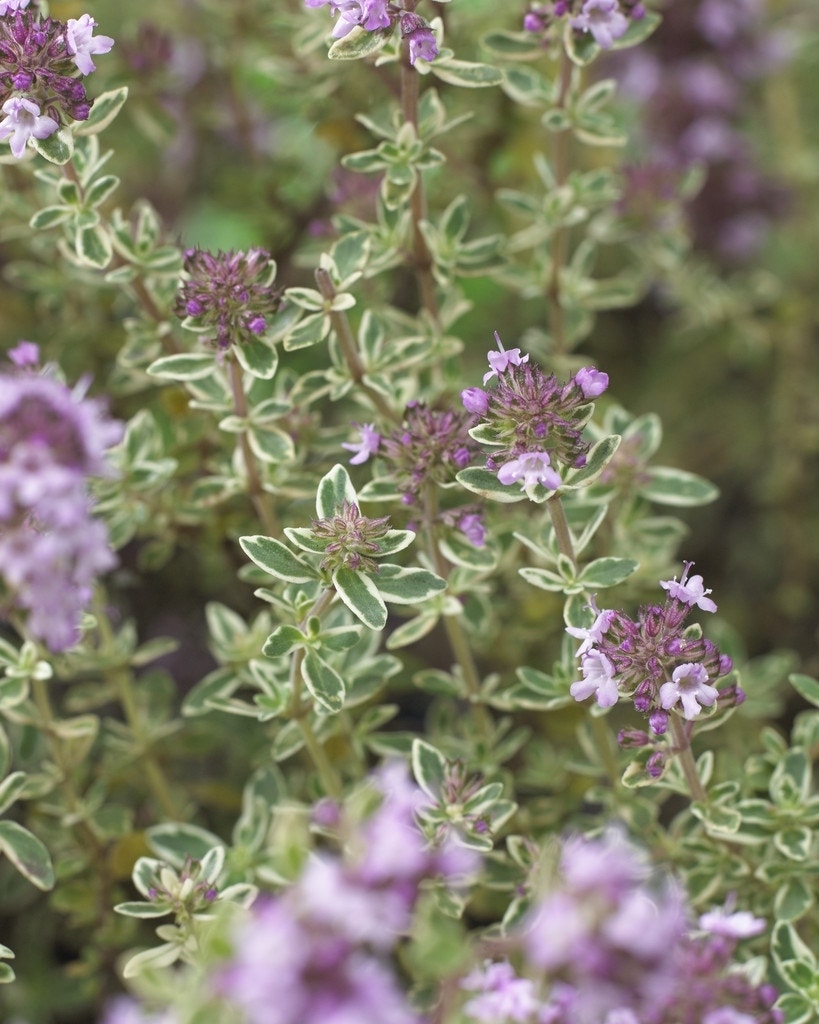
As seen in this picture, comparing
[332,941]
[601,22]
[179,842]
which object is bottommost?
[179,842]

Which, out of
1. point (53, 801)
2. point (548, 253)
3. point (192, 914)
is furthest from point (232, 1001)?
point (548, 253)

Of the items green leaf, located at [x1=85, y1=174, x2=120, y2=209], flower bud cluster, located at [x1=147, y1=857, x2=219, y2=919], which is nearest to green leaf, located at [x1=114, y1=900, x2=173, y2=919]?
flower bud cluster, located at [x1=147, y1=857, x2=219, y2=919]

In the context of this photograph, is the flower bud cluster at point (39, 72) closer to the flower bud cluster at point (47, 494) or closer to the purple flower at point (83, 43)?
the purple flower at point (83, 43)

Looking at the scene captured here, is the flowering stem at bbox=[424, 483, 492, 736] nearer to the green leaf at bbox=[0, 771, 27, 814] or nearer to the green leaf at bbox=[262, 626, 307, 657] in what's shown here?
the green leaf at bbox=[262, 626, 307, 657]

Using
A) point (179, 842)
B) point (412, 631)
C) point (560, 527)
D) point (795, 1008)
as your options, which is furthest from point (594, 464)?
point (179, 842)

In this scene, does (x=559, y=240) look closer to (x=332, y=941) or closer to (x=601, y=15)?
(x=601, y=15)

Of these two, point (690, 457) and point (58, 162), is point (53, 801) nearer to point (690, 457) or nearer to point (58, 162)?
point (58, 162)
